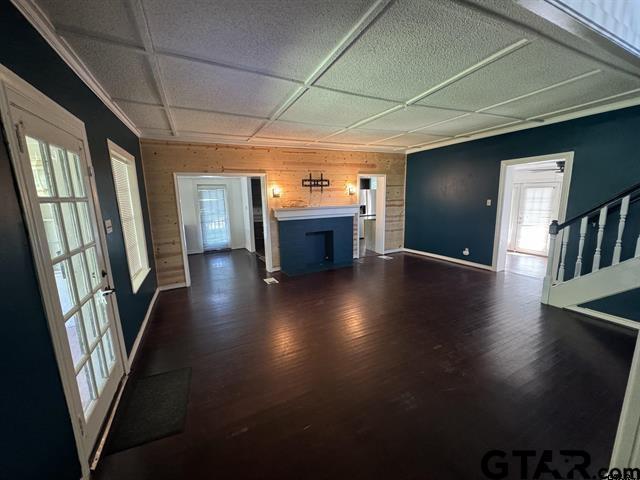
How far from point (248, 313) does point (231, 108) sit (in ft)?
8.35

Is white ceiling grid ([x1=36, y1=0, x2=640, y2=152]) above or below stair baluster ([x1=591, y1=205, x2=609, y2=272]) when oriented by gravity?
above

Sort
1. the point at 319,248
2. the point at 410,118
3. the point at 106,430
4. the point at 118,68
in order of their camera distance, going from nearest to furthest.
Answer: the point at 106,430
the point at 118,68
the point at 410,118
the point at 319,248

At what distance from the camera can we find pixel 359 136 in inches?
176

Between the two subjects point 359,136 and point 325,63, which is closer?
point 325,63

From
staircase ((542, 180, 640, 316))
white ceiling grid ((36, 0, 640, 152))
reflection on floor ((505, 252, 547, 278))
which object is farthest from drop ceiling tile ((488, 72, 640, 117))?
reflection on floor ((505, 252, 547, 278))

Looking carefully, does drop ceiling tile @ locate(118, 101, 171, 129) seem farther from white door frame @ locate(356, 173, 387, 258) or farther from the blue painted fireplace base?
white door frame @ locate(356, 173, 387, 258)

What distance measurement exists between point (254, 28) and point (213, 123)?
220 centimetres

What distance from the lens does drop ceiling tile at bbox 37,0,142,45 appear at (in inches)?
50.6

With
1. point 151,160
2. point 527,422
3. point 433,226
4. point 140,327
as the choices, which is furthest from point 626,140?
point 151,160

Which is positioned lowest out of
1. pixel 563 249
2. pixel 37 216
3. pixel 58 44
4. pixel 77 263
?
pixel 563 249

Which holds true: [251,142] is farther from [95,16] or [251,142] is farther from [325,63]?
[95,16]

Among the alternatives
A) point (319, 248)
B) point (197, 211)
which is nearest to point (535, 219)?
point (319, 248)

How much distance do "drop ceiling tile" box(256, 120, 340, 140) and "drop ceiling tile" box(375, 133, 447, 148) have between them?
1448 mm

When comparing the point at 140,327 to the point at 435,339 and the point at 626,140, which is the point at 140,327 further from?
the point at 626,140
